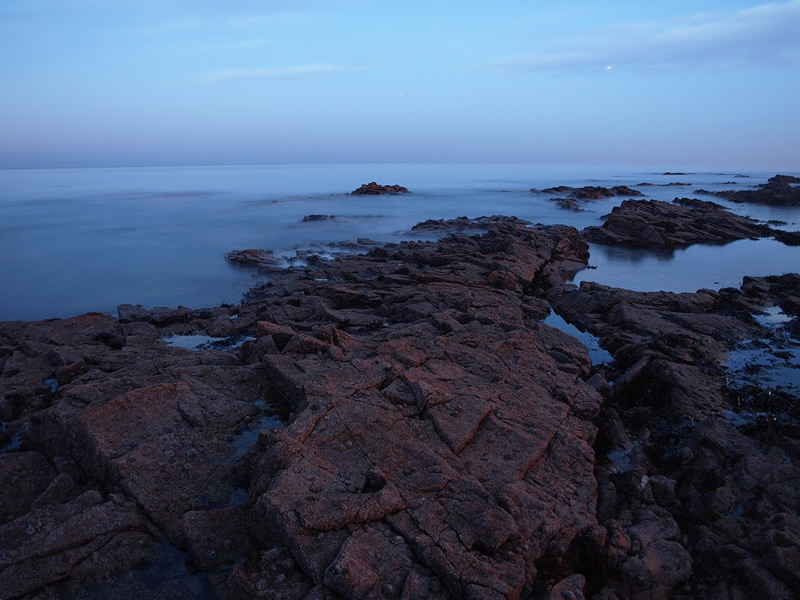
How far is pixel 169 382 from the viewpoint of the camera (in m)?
7.10

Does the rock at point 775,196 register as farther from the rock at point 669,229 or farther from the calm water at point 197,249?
the rock at point 669,229

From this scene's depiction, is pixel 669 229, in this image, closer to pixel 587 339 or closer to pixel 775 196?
pixel 587 339

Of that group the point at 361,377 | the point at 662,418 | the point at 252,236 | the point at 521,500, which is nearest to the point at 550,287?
the point at 662,418

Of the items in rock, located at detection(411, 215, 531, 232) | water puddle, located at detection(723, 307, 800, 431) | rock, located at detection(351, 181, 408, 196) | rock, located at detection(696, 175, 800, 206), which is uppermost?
rock, located at detection(351, 181, 408, 196)

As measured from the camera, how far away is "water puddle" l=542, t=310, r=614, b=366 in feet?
36.4

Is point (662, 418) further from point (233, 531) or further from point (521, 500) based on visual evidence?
point (233, 531)

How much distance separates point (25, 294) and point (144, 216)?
28224mm

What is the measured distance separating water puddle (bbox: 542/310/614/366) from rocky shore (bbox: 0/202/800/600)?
41cm

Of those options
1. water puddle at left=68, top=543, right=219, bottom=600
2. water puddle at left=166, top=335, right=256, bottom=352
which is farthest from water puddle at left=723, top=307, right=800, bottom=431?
water puddle at left=166, top=335, right=256, bottom=352

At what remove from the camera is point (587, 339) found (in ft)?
40.9

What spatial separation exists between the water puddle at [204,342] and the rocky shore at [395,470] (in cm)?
86

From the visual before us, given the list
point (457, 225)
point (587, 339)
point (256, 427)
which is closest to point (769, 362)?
point (587, 339)

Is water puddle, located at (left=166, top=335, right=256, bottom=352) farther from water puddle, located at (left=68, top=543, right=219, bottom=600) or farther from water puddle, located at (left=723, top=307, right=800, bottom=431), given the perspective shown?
water puddle, located at (left=723, top=307, right=800, bottom=431)

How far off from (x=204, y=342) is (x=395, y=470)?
7915mm
